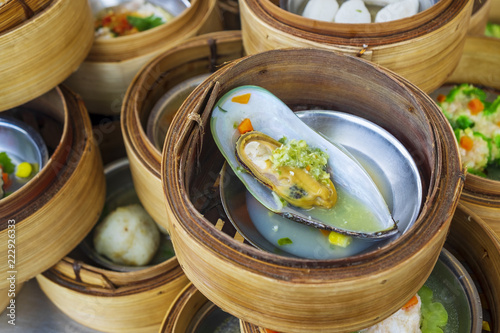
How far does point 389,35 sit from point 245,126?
707 millimetres

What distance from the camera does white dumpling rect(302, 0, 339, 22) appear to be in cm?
207

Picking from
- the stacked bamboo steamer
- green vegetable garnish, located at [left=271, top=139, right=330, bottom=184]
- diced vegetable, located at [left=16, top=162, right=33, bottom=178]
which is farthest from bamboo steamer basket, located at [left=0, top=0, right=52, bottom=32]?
green vegetable garnish, located at [left=271, top=139, right=330, bottom=184]

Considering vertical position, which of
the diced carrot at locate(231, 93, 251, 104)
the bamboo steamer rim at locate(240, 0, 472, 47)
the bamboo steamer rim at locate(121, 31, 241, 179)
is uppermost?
the bamboo steamer rim at locate(240, 0, 472, 47)

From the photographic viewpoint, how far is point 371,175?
156cm

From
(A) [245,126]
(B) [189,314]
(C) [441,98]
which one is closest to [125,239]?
(B) [189,314]

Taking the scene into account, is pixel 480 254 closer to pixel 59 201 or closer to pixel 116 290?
pixel 116 290

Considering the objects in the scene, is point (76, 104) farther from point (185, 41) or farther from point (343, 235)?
point (343, 235)

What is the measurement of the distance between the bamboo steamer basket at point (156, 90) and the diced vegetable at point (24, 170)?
1.51 ft

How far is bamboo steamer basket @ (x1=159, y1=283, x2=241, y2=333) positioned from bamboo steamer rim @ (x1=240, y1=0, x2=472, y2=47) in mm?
1115

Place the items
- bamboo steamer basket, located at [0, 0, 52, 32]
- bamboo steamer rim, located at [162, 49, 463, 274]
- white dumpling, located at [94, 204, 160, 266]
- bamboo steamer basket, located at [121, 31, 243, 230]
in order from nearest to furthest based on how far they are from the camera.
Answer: bamboo steamer rim, located at [162, 49, 463, 274] < bamboo steamer basket, located at [0, 0, 52, 32] < bamboo steamer basket, located at [121, 31, 243, 230] < white dumpling, located at [94, 204, 160, 266]

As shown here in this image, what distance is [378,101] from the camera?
1574 mm

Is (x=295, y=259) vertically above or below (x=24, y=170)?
above

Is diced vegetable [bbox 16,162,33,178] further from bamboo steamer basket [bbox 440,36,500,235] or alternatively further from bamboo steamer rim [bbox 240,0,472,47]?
bamboo steamer basket [bbox 440,36,500,235]

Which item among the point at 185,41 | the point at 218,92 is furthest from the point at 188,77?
the point at 218,92
